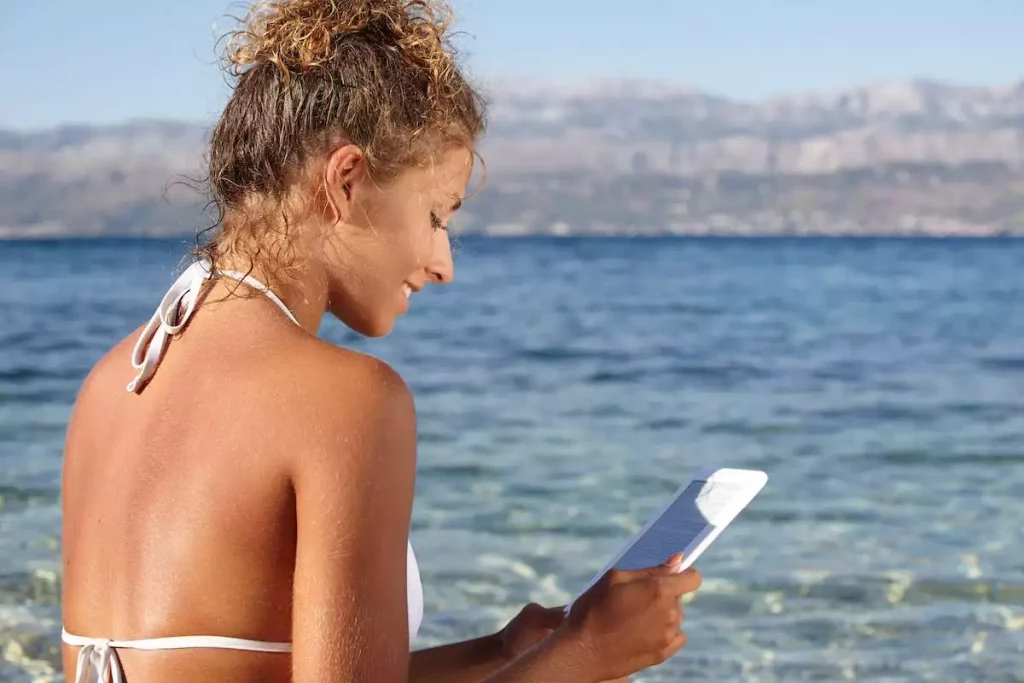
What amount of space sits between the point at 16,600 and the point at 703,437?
616 centimetres

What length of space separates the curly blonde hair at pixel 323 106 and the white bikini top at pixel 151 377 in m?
0.05

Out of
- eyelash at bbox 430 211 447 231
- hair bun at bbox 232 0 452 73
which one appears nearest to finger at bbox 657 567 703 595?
eyelash at bbox 430 211 447 231

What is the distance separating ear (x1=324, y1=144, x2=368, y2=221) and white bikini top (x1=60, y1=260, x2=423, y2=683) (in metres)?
0.16

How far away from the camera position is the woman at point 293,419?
5.86 feet

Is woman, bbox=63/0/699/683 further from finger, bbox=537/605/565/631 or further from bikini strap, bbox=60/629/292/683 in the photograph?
finger, bbox=537/605/565/631

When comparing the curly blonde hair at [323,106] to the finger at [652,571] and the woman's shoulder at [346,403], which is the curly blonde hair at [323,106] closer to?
the woman's shoulder at [346,403]

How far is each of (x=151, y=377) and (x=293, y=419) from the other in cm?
29

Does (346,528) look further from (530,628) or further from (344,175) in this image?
(530,628)

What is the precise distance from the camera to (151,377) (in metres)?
1.97

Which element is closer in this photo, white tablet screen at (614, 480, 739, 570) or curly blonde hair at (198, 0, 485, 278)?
curly blonde hair at (198, 0, 485, 278)

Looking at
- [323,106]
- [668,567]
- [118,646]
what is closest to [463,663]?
[668,567]

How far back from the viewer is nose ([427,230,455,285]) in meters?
2.14

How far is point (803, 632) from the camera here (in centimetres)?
598

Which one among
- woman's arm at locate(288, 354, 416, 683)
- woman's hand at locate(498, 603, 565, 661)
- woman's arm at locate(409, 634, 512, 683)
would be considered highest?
woman's arm at locate(288, 354, 416, 683)
